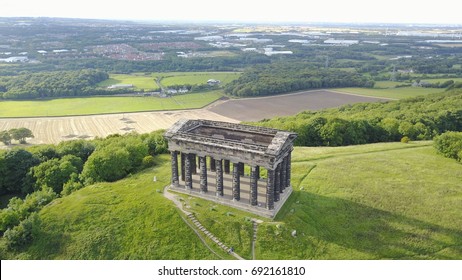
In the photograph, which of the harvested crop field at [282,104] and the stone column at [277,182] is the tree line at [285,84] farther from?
the stone column at [277,182]

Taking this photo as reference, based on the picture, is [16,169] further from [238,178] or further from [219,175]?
[238,178]

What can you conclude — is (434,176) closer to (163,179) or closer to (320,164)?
(320,164)

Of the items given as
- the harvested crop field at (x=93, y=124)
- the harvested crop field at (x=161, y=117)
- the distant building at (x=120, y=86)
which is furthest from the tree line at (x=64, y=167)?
the distant building at (x=120, y=86)

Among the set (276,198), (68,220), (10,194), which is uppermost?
(276,198)

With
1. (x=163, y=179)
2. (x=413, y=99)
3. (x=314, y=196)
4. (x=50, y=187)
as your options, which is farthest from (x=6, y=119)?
(x=413, y=99)

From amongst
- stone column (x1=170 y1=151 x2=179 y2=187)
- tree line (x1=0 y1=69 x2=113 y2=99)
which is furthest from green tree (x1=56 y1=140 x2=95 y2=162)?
tree line (x1=0 y1=69 x2=113 y2=99)

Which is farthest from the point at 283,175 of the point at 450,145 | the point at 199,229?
the point at 450,145

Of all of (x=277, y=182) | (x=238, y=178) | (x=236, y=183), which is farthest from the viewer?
(x=277, y=182)
